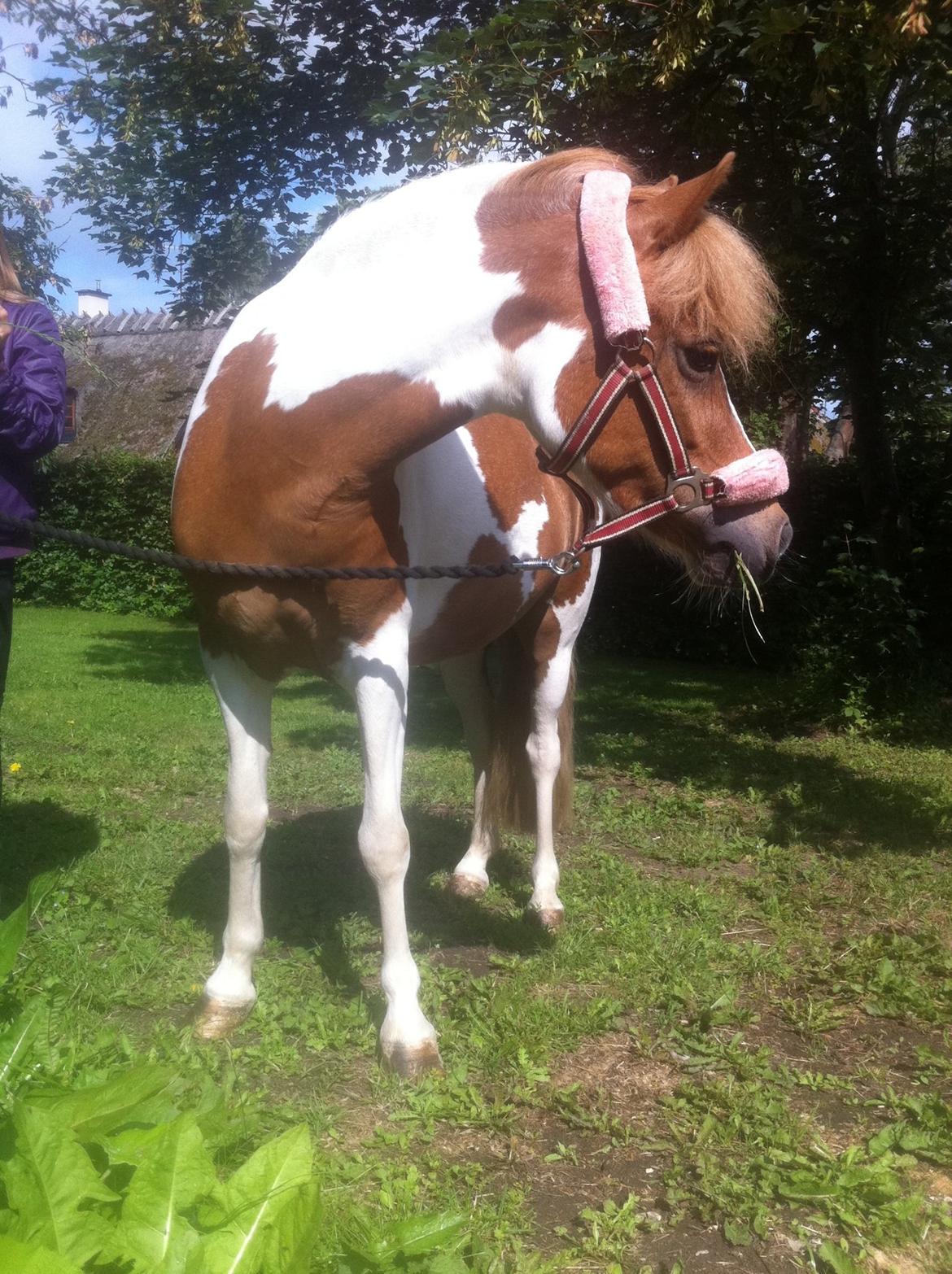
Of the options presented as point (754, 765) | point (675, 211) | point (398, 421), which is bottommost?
point (754, 765)

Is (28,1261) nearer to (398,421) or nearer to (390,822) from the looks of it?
(390,822)

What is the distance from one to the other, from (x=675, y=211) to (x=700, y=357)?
329 millimetres

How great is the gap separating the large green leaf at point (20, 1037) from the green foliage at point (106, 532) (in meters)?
13.7

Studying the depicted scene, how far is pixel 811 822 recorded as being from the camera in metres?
5.30

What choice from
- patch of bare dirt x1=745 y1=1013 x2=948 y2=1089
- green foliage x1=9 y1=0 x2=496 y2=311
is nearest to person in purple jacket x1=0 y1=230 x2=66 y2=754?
patch of bare dirt x1=745 y1=1013 x2=948 y2=1089

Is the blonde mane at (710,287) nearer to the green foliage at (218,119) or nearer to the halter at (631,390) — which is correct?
the halter at (631,390)

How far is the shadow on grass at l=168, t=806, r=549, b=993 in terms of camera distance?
3555 millimetres

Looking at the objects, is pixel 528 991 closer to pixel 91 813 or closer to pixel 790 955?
pixel 790 955

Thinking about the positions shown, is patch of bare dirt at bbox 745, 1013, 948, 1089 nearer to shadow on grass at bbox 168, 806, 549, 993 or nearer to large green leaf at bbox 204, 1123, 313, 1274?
shadow on grass at bbox 168, 806, 549, 993

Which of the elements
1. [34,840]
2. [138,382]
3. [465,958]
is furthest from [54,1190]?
[138,382]

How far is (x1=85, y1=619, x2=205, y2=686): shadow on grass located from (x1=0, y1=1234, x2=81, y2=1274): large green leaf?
7.44 meters

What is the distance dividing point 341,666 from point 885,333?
7053 millimetres

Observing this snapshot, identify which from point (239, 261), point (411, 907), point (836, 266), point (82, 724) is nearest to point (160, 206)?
point (239, 261)

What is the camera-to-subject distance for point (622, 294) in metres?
2.18
